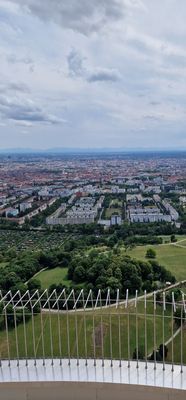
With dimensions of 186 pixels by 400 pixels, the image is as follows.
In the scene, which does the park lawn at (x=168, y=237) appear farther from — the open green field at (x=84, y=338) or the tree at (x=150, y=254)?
the open green field at (x=84, y=338)

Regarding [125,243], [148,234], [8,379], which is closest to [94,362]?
[8,379]

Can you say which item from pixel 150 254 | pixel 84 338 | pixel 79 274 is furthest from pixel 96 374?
pixel 150 254

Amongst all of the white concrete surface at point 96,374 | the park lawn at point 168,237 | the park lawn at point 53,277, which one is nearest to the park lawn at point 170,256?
the park lawn at point 168,237

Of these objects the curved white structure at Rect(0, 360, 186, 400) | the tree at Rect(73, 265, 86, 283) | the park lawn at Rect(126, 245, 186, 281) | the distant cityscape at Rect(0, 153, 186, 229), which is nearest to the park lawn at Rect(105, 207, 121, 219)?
the distant cityscape at Rect(0, 153, 186, 229)

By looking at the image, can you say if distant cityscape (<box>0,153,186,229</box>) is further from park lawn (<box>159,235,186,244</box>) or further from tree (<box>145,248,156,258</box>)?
tree (<box>145,248,156,258</box>)

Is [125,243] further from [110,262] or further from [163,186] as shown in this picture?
[163,186]
